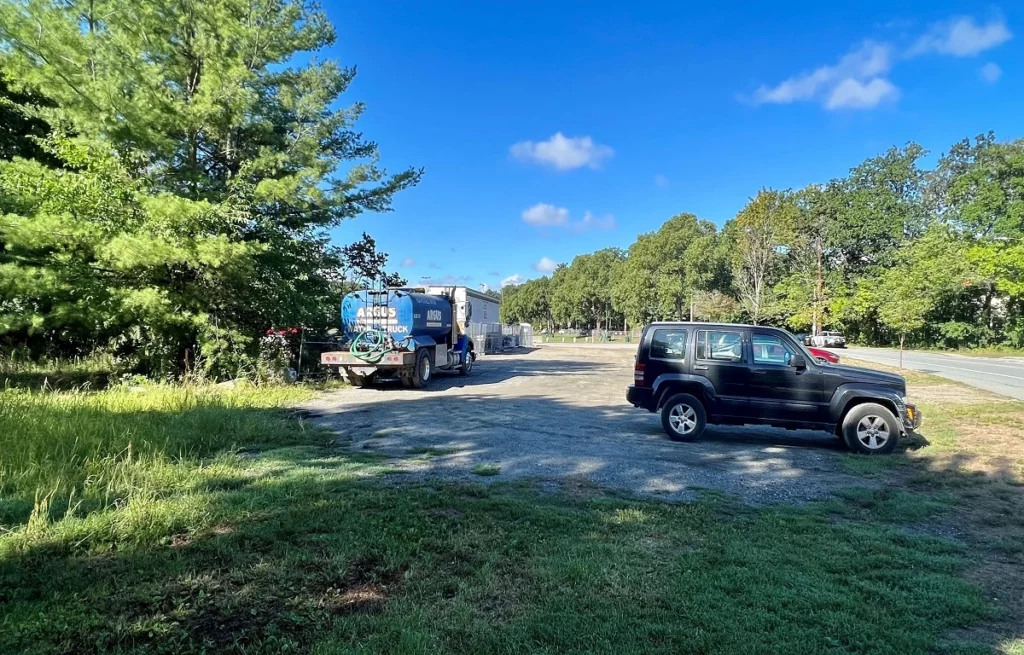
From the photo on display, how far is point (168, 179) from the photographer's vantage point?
13.8 m

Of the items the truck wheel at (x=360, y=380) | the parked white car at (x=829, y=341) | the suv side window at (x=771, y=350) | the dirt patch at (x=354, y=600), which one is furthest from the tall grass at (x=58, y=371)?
the parked white car at (x=829, y=341)

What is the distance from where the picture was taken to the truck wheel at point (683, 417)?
902 cm

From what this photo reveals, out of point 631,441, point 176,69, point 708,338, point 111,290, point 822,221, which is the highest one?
point 822,221

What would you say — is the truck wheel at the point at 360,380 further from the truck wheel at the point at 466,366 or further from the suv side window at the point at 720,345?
the suv side window at the point at 720,345

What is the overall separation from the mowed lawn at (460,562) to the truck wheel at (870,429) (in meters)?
1.44

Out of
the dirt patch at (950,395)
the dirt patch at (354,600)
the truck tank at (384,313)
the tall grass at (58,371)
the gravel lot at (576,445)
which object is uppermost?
the truck tank at (384,313)

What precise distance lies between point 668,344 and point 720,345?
83cm

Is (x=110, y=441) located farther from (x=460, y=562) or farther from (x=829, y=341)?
(x=829, y=341)

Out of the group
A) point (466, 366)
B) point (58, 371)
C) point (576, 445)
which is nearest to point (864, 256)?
point (466, 366)

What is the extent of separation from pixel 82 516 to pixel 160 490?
720 mm

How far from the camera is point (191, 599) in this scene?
336 cm

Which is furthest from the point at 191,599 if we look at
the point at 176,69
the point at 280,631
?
→ the point at 176,69

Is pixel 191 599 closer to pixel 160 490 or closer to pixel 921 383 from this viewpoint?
pixel 160 490

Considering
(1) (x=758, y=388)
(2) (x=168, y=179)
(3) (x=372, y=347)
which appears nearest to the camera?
(1) (x=758, y=388)
